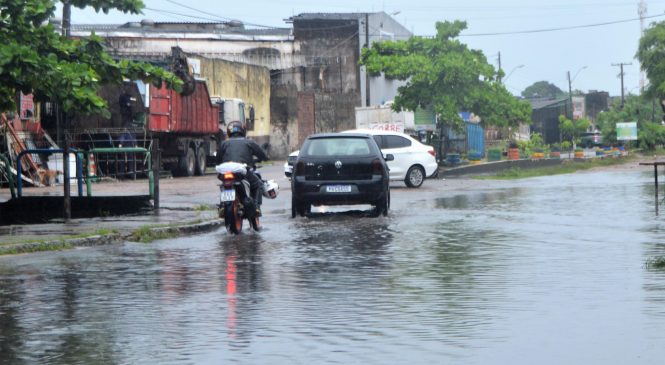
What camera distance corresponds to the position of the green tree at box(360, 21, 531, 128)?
54.3 metres

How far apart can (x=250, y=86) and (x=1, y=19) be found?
56.7 meters

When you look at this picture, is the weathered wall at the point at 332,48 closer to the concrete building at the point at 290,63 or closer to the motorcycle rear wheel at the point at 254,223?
the concrete building at the point at 290,63

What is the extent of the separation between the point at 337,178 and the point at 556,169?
31.0 m

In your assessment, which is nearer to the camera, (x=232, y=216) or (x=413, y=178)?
(x=232, y=216)

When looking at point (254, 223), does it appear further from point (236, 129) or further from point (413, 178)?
point (413, 178)

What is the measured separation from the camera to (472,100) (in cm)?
5528

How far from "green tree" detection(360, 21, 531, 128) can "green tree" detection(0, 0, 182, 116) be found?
112 feet

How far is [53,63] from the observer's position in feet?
60.1

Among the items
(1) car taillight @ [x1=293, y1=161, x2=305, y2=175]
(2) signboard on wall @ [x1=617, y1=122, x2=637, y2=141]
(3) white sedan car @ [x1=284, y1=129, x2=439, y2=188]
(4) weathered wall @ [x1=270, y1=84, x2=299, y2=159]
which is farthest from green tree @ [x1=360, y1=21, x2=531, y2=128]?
(2) signboard on wall @ [x1=617, y1=122, x2=637, y2=141]

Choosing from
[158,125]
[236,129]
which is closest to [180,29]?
[158,125]

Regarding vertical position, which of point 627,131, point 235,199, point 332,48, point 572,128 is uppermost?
point 332,48

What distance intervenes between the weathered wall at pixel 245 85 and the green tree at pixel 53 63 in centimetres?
4777

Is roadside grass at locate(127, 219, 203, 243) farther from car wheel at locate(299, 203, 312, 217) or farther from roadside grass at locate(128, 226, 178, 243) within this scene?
car wheel at locate(299, 203, 312, 217)

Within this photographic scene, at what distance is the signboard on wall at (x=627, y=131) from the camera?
294 feet
